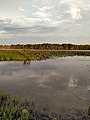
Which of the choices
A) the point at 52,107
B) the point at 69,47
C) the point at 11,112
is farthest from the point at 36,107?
the point at 69,47

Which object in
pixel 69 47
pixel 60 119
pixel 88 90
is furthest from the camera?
pixel 69 47

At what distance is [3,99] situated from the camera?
14469 mm

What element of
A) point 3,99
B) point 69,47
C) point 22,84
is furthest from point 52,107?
point 69,47

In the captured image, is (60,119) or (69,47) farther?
(69,47)

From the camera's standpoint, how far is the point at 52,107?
1277 centimetres

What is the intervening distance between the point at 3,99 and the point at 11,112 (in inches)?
133

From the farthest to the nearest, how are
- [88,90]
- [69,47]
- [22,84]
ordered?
[69,47], [22,84], [88,90]

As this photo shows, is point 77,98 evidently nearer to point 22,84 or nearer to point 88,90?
point 88,90

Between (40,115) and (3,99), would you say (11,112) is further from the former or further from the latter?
(3,99)

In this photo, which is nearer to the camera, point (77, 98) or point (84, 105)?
point (84, 105)

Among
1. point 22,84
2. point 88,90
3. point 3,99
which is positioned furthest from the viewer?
point 22,84

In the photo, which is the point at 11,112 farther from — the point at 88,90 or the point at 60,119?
the point at 88,90

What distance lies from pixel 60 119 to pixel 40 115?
3.62 feet

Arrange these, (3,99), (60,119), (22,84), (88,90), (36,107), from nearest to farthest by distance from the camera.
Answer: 1. (60,119)
2. (36,107)
3. (3,99)
4. (88,90)
5. (22,84)
